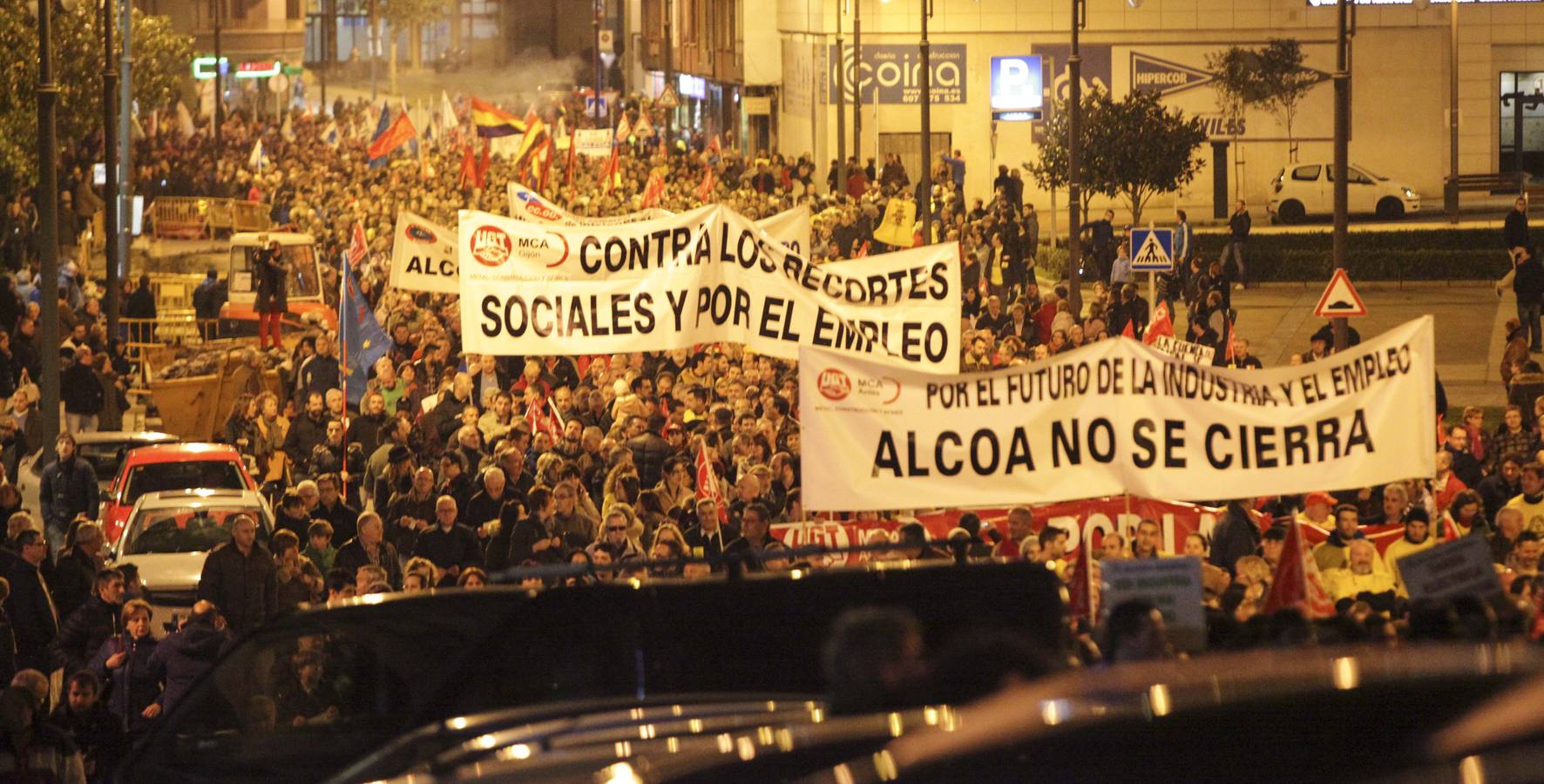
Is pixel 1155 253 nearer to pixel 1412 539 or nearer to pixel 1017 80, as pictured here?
pixel 1412 539

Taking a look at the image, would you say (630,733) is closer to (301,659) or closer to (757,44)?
(301,659)

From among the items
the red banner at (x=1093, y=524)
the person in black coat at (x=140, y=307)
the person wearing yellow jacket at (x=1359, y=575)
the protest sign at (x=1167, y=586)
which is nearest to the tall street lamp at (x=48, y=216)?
the red banner at (x=1093, y=524)

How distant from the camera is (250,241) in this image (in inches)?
1388

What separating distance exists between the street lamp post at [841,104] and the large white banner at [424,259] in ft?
82.9

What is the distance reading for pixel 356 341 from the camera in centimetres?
2072

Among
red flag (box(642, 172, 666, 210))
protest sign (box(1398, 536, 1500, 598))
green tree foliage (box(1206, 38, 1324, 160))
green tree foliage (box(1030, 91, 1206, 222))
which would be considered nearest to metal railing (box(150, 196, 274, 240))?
green tree foliage (box(1030, 91, 1206, 222))

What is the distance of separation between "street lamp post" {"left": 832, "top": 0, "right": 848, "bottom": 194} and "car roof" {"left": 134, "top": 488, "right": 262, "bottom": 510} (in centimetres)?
2901

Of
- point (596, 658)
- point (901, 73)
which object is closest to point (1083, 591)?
point (596, 658)

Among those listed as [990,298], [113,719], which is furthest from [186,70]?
[113,719]

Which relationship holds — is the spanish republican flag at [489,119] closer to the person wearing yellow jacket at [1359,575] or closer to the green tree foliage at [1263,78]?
the green tree foliage at [1263,78]

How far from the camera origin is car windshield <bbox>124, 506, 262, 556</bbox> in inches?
695

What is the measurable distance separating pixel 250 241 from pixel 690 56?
4180cm

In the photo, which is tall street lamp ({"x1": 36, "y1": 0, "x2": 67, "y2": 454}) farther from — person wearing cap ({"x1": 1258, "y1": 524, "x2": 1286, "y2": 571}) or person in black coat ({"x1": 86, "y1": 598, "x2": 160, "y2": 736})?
person wearing cap ({"x1": 1258, "y1": 524, "x2": 1286, "y2": 571})

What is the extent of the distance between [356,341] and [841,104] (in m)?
32.0
